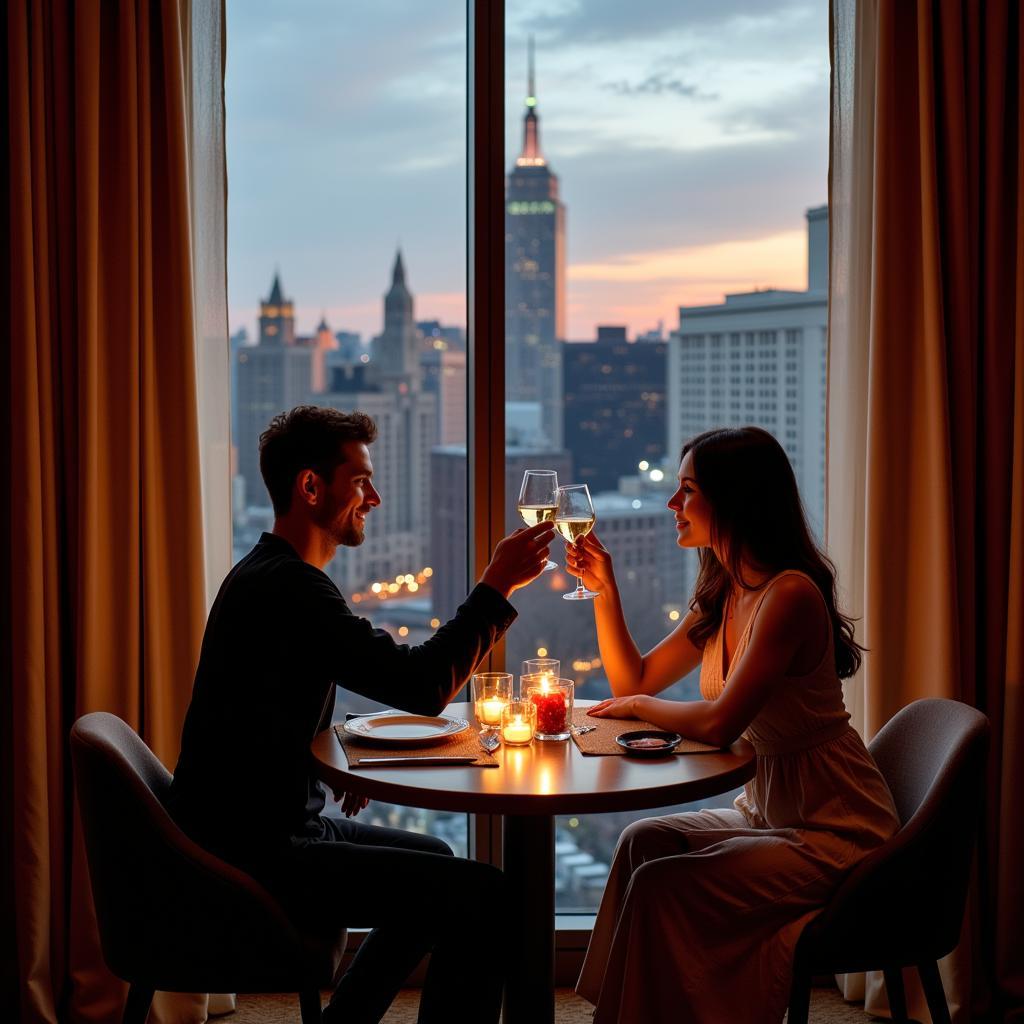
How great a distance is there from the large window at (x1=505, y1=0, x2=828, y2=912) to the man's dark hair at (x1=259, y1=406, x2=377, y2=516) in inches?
35.1

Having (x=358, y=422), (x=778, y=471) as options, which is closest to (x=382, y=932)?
(x=358, y=422)

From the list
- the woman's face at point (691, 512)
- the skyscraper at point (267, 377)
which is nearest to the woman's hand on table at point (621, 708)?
the woman's face at point (691, 512)

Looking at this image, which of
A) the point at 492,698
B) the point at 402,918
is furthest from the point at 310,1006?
the point at 492,698

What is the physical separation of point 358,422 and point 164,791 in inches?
31.5

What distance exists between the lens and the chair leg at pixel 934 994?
2.21 metres

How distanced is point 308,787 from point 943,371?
1.75 metres

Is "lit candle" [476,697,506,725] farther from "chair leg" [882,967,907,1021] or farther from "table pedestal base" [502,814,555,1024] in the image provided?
"chair leg" [882,967,907,1021]

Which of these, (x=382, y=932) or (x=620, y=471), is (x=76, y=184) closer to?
(x=620, y=471)

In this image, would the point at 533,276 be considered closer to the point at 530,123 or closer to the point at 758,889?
the point at 530,123

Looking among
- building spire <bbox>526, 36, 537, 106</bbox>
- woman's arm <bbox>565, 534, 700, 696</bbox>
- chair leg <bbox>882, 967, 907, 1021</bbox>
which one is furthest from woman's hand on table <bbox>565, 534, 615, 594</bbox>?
building spire <bbox>526, 36, 537, 106</bbox>

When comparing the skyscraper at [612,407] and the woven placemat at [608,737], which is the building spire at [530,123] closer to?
the skyscraper at [612,407]

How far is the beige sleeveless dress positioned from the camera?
6.73ft

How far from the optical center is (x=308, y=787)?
2143mm

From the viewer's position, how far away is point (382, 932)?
6.88 ft
